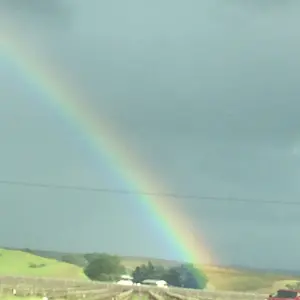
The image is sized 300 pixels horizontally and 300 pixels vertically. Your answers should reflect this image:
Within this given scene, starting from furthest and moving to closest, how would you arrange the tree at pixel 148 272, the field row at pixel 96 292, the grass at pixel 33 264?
the tree at pixel 148 272 < the grass at pixel 33 264 < the field row at pixel 96 292

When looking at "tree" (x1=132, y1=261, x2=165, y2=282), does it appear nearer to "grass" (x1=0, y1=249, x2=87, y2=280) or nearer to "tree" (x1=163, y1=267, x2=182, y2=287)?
"tree" (x1=163, y1=267, x2=182, y2=287)

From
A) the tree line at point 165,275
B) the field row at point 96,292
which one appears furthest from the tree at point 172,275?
the field row at point 96,292

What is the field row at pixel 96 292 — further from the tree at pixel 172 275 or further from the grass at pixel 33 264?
the tree at pixel 172 275

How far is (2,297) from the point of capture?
122 feet

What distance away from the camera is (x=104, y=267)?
358ft

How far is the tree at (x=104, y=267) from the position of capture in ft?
330

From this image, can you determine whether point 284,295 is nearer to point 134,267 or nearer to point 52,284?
point 52,284

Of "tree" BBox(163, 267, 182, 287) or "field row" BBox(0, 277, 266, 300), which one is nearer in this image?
"field row" BBox(0, 277, 266, 300)

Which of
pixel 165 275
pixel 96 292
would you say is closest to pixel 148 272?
pixel 165 275

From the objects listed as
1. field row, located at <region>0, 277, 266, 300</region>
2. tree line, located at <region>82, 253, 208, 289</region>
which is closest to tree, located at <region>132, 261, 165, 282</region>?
tree line, located at <region>82, 253, 208, 289</region>

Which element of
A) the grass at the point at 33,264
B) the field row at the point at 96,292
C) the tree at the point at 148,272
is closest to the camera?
the field row at the point at 96,292

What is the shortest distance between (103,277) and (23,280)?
2106 inches

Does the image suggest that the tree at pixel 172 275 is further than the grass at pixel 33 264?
Yes

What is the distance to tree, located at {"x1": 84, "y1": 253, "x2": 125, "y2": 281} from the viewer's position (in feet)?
330
